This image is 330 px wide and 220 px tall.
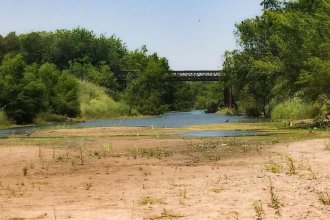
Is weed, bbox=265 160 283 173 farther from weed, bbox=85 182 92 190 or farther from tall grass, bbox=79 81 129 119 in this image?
tall grass, bbox=79 81 129 119

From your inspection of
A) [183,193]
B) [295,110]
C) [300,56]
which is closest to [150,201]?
[183,193]

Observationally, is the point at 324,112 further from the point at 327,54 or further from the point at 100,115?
the point at 100,115

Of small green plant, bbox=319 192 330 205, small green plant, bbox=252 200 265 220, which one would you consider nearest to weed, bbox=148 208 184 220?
small green plant, bbox=252 200 265 220

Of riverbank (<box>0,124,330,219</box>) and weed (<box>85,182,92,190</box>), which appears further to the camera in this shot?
weed (<box>85,182,92,190</box>)

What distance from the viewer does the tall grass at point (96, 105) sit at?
265ft

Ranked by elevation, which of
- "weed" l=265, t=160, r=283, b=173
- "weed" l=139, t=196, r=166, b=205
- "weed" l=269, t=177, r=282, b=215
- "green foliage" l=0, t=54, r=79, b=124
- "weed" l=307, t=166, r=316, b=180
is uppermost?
"green foliage" l=0, t=54, r=79, b=124

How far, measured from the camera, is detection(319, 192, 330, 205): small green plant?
1043cm

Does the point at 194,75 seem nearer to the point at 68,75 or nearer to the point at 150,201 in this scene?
the point at 68,75

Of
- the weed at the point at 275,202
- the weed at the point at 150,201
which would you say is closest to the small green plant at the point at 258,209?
the weed at the point at 275,202

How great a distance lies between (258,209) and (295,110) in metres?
42.9

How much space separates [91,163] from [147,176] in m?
3.87

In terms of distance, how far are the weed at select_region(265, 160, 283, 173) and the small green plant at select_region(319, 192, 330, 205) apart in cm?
381

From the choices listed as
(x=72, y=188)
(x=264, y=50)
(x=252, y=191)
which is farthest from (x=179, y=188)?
(x=264, y=50)

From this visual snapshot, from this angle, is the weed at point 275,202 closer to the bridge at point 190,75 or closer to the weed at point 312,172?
the weed at point 312,172
